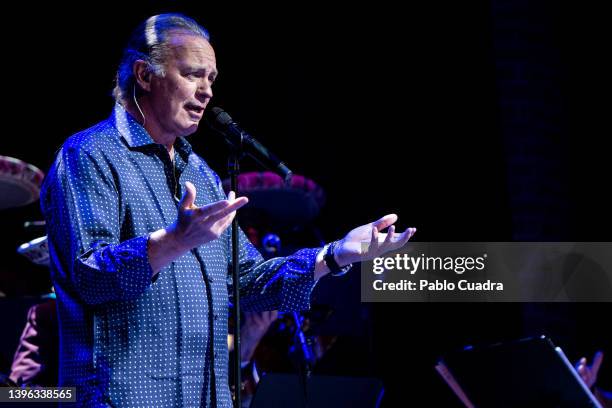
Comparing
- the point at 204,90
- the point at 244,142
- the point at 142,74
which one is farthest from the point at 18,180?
the point at 244,142

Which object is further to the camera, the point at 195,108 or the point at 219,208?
the point at 195,108

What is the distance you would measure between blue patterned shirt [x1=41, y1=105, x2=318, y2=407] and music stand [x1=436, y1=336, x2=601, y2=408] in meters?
1.08

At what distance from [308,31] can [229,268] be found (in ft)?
9.56

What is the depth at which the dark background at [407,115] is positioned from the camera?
14.0 ft

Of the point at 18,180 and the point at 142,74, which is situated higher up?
the point at 142,74

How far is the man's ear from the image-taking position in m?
1.98

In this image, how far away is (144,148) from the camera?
1890 mm

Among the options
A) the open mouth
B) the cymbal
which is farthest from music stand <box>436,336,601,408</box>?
the cymbal

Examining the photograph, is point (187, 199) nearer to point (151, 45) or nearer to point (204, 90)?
point (204, 90)

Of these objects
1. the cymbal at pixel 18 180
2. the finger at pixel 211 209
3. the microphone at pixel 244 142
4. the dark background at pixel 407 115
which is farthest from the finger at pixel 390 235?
the dark background at pixel 407 115

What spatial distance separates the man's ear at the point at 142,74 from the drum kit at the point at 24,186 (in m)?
1.40

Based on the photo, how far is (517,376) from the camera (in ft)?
8.43

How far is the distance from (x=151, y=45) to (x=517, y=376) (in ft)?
5.12

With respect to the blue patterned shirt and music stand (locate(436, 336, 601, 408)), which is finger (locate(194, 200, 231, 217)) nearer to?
the blue patterned shirt
